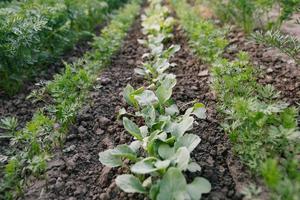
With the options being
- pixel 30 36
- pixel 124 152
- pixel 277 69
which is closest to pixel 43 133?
pixel 124 152

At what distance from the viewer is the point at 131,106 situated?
297cm

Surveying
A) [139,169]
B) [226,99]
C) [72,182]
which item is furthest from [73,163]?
[226,99]

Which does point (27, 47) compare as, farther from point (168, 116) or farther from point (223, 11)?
point (223, 11)

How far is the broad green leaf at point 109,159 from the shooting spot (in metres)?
2.12

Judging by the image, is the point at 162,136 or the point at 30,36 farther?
the point at 30,36

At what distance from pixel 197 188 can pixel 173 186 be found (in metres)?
0.14

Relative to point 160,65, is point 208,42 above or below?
above

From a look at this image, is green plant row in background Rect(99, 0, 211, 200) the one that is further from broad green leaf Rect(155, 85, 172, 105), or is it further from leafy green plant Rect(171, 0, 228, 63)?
leafy green plant Rect(171, 0, 228, 63)

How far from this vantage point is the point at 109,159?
7.04 feet

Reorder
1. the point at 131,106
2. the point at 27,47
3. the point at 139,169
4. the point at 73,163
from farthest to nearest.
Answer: the point at 27,47 → the point at 131,106 → the point at 73,163 → the point at 139,169

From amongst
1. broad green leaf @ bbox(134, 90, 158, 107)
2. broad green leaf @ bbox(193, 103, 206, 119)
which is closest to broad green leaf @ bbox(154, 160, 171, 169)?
broad green leaf @ bbox(193, 103, 206, 119)

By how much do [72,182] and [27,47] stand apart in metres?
1.65

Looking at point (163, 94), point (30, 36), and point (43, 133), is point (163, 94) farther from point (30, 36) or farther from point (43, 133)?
point (30, 36)

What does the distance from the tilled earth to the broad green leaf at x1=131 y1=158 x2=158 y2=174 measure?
7.2 inches
